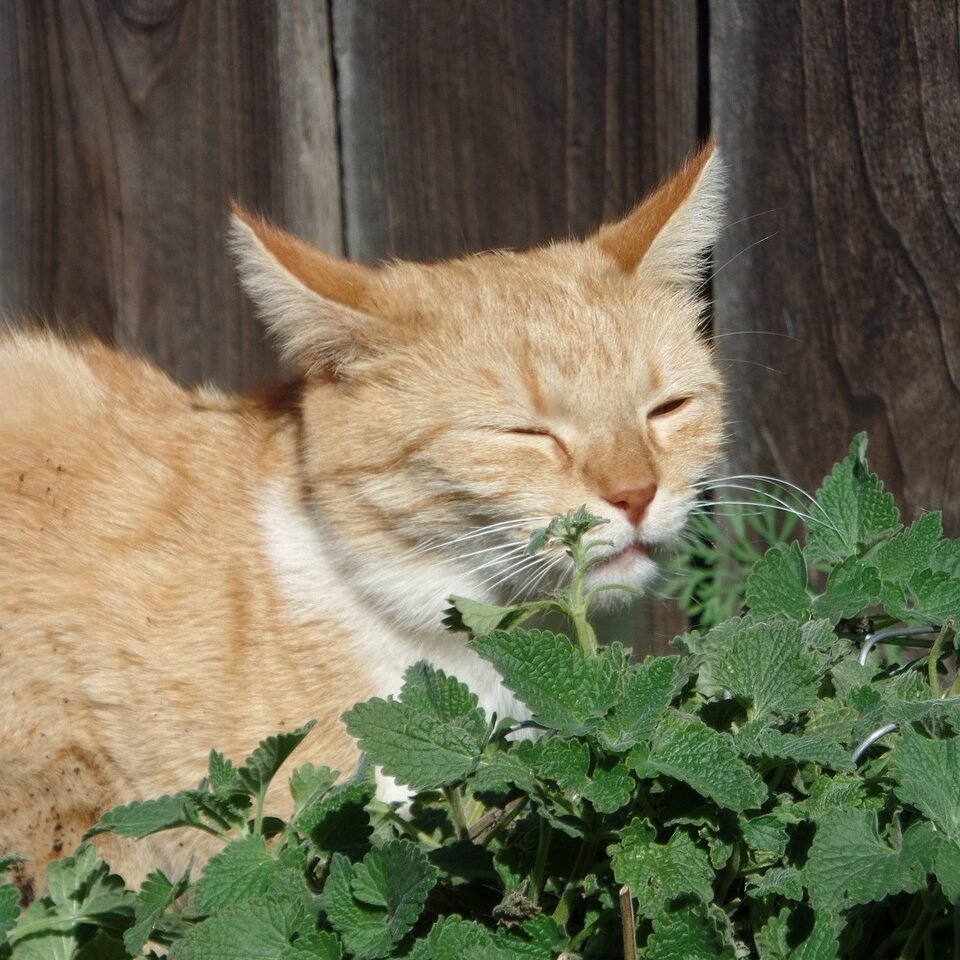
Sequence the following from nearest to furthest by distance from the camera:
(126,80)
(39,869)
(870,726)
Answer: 1. (870,726)
2. (39,869)
3. (126,80)

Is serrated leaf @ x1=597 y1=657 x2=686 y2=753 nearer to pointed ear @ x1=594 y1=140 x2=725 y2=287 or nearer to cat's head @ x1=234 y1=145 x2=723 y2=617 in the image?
cat's head @ x1=234 y1=145 x2=723 y2=617

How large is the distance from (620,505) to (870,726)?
952 millimetres

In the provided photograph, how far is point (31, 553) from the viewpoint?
225 cm

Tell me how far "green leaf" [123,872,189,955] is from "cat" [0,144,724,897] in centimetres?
101

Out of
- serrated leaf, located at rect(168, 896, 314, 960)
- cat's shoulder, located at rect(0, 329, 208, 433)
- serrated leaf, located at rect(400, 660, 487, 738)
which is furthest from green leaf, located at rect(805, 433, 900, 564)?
cat's shoulder, located at rect(0, 329, 208, 433)

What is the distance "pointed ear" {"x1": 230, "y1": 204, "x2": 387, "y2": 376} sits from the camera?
212 cm

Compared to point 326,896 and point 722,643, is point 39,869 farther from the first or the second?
point 722,643

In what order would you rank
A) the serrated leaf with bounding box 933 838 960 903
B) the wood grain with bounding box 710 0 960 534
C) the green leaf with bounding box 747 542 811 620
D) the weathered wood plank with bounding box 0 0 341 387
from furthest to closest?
the weathered wood plank with bounding box 0 0 341 387 < the wood grain with bounding box 710 0 960 534 < the green leaf with bounding box 747 542 811 620 < the serrated leaf with bounding box 933 838 960 903

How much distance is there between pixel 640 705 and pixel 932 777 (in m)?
0.24

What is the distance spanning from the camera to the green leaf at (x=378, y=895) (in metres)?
0.96

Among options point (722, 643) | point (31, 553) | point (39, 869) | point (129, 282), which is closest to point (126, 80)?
point (129, 282)

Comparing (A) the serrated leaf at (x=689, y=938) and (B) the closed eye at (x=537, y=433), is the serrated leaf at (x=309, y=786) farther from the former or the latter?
(B) the closed eye at (x=537, y=433)

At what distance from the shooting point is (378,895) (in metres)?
0.98

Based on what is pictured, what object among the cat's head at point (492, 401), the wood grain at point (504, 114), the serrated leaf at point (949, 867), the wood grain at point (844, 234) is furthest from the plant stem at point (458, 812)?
the wood grain at point (504, 114)
